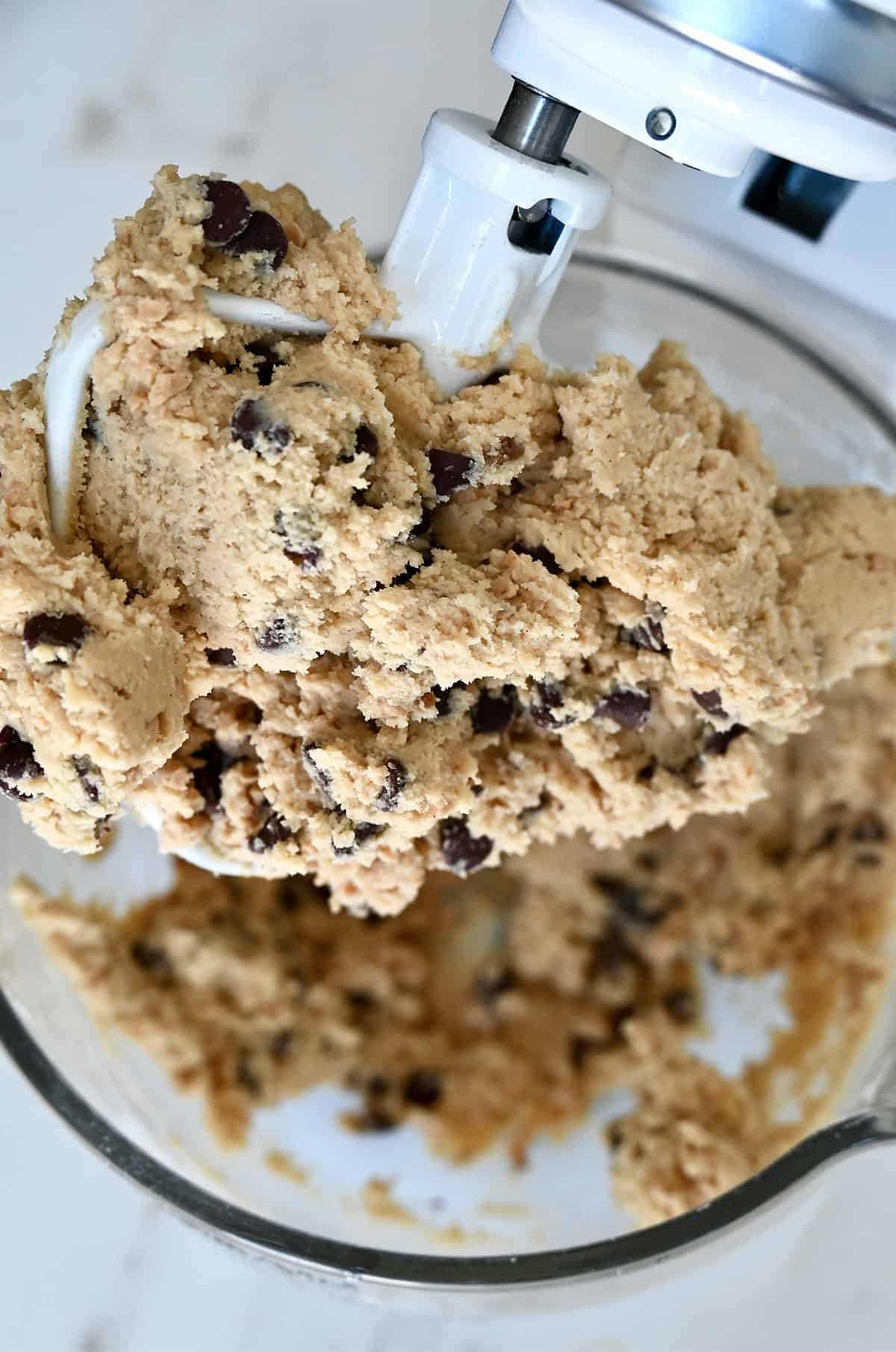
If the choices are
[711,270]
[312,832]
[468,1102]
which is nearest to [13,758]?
[312,832]

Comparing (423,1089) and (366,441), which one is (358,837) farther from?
(423,1089)

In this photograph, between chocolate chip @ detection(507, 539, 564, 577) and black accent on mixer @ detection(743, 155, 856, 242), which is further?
black accent on mixer @ detection(743, 155, 856, 242)

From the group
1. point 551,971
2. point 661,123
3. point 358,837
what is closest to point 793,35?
point 661,123

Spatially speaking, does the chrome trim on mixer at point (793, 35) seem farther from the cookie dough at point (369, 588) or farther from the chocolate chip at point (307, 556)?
the chocolate chip at point (307, 556)

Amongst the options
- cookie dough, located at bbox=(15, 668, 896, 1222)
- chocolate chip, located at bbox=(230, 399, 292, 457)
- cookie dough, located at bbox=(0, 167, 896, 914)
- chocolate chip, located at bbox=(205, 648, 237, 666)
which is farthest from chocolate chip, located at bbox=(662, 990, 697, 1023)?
chocolate chip, located at bbox=(230, 399, 292, 457)

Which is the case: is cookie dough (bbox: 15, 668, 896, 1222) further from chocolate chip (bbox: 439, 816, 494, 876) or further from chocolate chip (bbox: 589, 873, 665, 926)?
chocolate chip (bbox: 439, 816, 494, 876)

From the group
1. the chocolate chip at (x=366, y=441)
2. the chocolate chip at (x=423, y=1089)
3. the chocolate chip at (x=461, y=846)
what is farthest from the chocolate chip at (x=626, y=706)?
the chocolate chip at (x=423, y=1089)

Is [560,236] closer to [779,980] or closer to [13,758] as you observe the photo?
[13,758]
